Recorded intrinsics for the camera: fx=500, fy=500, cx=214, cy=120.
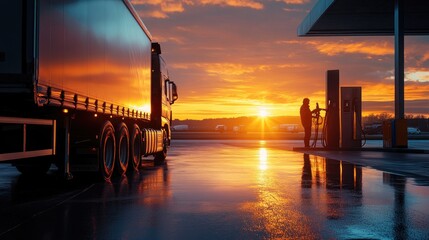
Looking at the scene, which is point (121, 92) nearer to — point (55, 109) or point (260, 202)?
point (55, 109)

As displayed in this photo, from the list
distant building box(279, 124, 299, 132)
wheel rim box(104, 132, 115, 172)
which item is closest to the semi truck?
wheel rim box(104, 132, 115, 172)

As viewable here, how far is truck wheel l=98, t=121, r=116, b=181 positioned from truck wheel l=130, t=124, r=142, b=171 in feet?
5.61

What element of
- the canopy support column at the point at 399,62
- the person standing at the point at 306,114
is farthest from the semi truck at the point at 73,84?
the canopy support column at the point at 399,62

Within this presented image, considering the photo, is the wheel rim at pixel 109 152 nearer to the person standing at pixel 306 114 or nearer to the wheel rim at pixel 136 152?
the wheel rim at pixel 136 152

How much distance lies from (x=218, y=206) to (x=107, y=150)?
441 cm

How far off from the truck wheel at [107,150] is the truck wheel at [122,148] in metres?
0.42

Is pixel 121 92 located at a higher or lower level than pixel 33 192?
higher

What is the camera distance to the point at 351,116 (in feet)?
82.1

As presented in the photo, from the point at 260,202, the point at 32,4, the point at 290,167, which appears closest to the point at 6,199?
the point at 32,4

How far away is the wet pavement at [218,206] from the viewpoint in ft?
19.8

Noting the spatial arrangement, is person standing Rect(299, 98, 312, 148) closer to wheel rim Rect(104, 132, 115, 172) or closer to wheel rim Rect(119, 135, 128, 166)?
wheel rim Rect(119, 135, 128, 166)

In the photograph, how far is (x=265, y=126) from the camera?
11256cm

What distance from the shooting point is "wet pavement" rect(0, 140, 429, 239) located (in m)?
6.04

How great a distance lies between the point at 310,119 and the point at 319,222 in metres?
19.9
